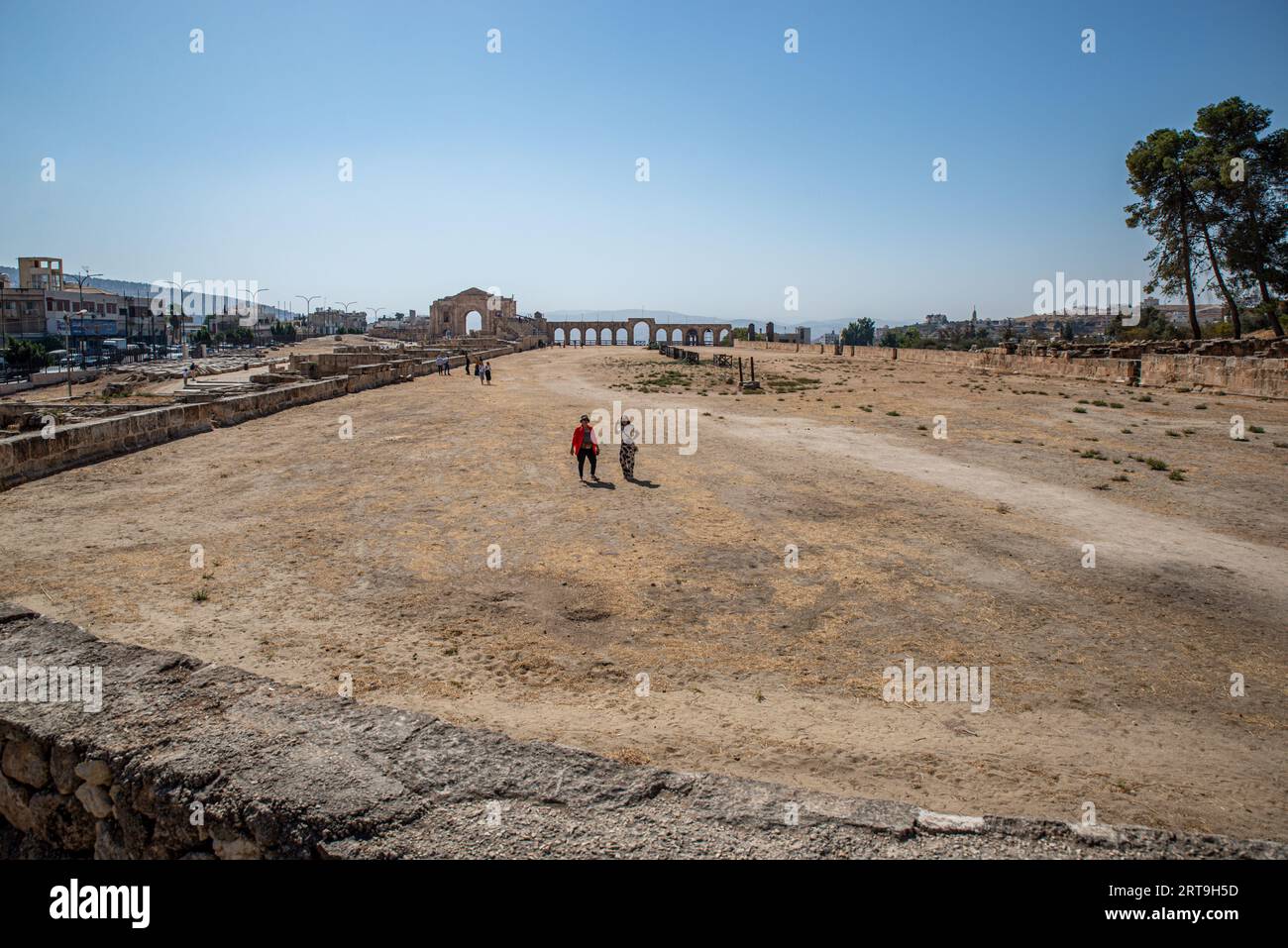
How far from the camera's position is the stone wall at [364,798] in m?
2.42

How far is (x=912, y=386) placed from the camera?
2892 centimetres

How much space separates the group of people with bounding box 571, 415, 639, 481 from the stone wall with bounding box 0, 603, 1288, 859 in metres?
8.39

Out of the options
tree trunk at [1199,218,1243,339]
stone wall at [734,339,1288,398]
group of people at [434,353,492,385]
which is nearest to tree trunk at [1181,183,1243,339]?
tree trunk at [1199,218,1243,339]

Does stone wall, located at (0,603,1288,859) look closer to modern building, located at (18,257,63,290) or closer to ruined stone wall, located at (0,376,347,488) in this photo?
ruined stone wall, located at (0,376,347,488)

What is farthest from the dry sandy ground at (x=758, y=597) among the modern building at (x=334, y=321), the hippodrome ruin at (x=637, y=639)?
the modern building at (x=334, y=321)

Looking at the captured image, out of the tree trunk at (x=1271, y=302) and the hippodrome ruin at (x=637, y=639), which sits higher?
the tree trunk at (x=1271, y=302)

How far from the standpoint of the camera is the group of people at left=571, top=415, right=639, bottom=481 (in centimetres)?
1184

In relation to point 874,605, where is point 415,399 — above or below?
above

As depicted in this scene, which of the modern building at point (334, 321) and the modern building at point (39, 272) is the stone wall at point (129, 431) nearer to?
the modern building at point (39, 272)

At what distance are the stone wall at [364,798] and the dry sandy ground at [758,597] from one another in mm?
1342

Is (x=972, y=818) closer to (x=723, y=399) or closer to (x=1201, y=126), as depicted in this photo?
(x=723, y=399)
